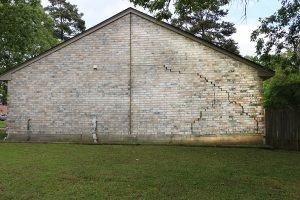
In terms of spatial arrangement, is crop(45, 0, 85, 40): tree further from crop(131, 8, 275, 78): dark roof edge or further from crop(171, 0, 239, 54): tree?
crop(131, 8, 275, 78): dark roof edge

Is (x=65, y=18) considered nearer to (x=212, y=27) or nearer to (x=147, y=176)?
(x=212, y=27)

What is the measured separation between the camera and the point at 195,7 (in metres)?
13.1

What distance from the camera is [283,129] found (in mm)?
17094

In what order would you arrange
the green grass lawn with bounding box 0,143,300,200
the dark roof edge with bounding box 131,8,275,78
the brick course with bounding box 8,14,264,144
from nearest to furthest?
the green grass lawn with bounding box 0,143,300,200
the dark roof edge with bounding box 131,8,275,78
the brick course with bounding box 8,14,264,144

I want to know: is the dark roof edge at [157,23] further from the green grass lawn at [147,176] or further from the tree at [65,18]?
the tree at [65,18]

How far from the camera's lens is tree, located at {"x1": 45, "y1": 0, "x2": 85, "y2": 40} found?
6030cm

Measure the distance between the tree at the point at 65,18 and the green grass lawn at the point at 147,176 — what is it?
160 feet

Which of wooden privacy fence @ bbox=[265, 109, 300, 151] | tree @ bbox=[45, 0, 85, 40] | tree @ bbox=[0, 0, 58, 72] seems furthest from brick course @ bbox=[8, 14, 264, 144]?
tree @ bbox=[45, 0, 85, 40]

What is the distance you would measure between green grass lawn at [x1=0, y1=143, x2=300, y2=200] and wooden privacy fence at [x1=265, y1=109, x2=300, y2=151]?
124 inches

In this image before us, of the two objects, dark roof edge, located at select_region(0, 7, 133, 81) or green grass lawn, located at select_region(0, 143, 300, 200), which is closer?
green grass lawn, located at select_region(0, 143, 300, 200)

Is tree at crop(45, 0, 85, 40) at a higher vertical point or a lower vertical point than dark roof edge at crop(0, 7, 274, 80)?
higher

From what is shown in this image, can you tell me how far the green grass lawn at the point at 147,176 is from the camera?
764 cm

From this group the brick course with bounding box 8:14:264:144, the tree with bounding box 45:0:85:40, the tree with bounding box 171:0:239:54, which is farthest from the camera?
the tree with bounding box 45:0:85:40

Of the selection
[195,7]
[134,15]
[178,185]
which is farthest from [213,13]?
[178,185]
